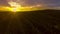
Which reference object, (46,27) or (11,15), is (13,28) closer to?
(11,15)

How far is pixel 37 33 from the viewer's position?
0.88 metres

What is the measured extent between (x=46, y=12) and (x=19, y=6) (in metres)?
0.20

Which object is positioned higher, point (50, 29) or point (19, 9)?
point (19, 9)

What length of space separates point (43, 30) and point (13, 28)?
248 mm

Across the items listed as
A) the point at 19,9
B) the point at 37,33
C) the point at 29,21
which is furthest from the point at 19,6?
the point at 37,33

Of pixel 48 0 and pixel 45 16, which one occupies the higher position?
pixel 48 0

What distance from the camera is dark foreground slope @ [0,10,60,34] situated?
82 cm

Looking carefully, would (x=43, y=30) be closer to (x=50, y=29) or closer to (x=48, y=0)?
(x=50, y=29)

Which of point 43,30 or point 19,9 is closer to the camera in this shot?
point 19,9

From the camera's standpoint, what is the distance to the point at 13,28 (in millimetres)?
893

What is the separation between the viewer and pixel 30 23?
0.86 metres

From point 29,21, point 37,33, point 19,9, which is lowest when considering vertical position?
point 37,33

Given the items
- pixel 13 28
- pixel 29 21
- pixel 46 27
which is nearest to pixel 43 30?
pixel 46 27

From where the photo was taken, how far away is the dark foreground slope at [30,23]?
32.3 inches
